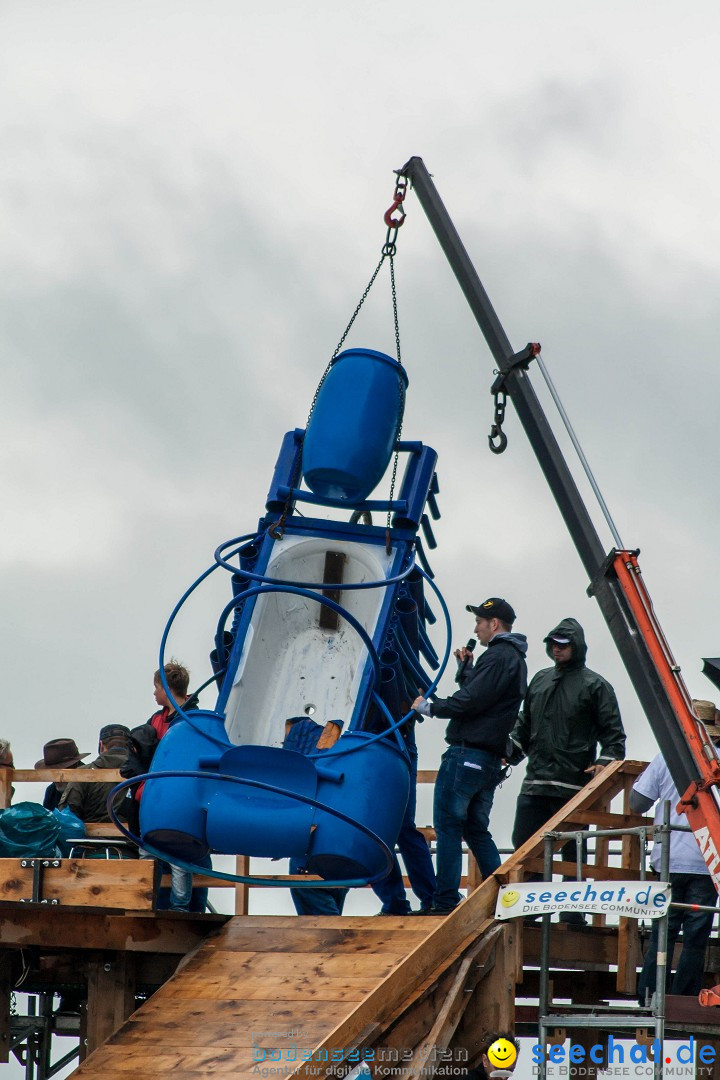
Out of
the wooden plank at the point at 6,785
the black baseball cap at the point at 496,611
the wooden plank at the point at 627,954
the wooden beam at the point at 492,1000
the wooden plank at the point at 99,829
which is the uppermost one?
the black baseball cap at the point at 496,611

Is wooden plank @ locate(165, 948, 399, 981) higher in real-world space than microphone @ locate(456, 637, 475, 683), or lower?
lower

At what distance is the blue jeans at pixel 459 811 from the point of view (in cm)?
877

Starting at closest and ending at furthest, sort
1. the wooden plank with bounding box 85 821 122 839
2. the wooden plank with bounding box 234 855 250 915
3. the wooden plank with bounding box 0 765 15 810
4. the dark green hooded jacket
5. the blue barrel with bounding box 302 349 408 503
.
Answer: the blue barrel with bounding box 302 349 408 503
the dark green hooded jacket
the wooden plank with bounding box 85 821 122 839
the wooden plank with bounding box 234 855 250 915
the wooden plank with bounding box 0 765 15 810

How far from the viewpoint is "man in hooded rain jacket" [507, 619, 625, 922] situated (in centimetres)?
973

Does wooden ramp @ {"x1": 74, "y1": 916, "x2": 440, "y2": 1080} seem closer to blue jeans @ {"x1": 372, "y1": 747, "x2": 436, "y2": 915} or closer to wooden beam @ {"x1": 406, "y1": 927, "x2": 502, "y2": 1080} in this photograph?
wooden beam @ {"x1": 406, "y1": 927, "x2": 502, "y2": 1080}

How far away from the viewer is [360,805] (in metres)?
8.25

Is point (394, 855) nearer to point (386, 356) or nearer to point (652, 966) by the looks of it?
point (652, 966)

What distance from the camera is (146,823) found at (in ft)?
27.2

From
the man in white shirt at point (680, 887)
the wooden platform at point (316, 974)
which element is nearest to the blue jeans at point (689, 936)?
the man in white shirt at point (680, 887)

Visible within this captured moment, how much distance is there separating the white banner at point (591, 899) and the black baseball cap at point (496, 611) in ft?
5.70

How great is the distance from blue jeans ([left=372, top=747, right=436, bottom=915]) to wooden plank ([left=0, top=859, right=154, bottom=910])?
1.46 metres

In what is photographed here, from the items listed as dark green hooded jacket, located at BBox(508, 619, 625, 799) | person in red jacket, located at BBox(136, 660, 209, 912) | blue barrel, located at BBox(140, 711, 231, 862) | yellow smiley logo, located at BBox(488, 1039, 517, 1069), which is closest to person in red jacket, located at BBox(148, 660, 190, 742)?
person in red jacket, located at BBox(136, 660, 209, 912)

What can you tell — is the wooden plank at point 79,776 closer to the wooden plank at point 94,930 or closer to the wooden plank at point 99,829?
the wooden plank at point 99,829

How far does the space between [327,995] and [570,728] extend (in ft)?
9.00
